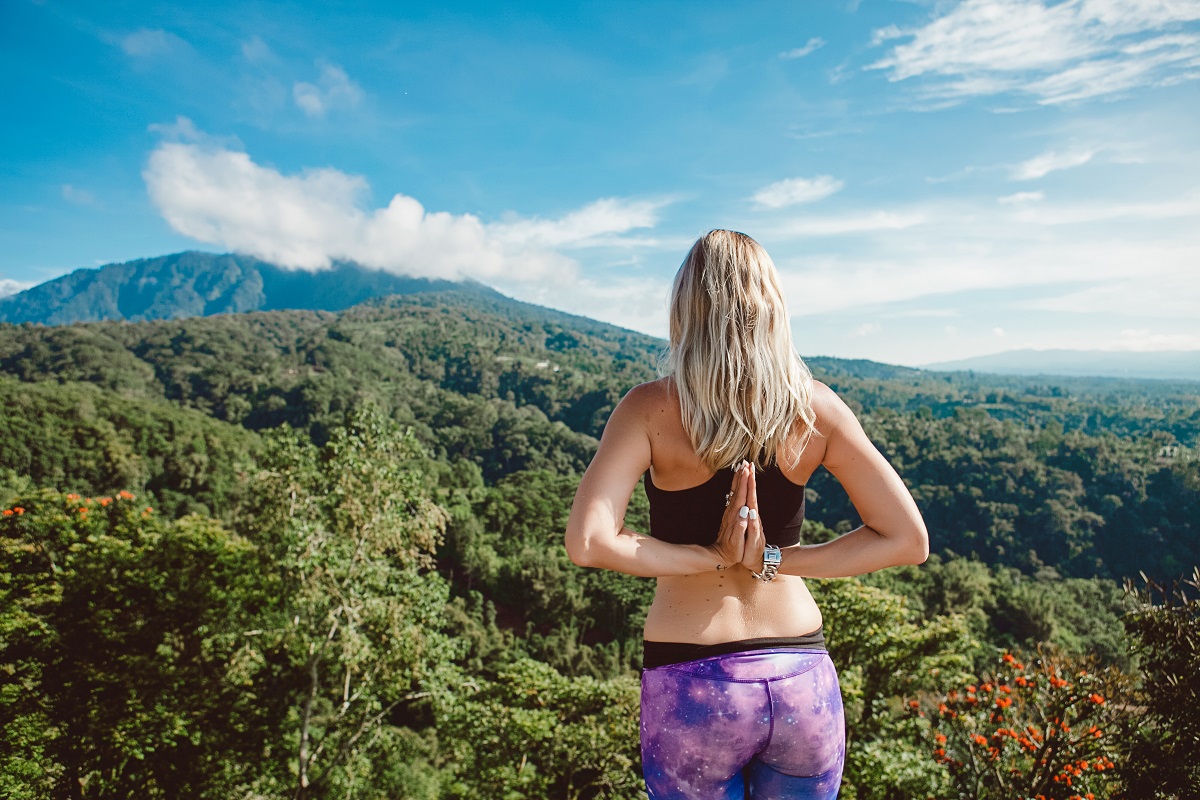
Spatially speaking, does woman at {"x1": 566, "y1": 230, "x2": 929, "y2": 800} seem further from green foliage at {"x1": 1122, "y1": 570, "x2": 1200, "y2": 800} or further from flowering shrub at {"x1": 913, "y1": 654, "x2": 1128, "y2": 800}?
flowering shrub at {"x1": 913, "y1": 654, "x2": 1128, "y2": 800}

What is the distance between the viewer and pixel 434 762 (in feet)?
59.5

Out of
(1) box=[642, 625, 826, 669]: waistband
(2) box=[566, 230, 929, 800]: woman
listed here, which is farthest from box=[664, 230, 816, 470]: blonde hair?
(1) box=[642, 625, 826, 669]: waistband

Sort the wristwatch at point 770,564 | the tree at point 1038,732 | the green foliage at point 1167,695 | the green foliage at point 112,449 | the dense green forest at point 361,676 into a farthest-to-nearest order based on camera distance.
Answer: the green foliage at point 112,449, the dense green forest at point 361,676, the tree at point 1038,732, the green foliage at point 1167,695, the wristwatch at point 770,564

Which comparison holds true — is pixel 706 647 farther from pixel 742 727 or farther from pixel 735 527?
pixel 735 527

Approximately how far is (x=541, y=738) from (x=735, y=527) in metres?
7.30

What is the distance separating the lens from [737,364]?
1432mm

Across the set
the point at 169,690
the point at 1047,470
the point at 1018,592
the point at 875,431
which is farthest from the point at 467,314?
the point at 169,690

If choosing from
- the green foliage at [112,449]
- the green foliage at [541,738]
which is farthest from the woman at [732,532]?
the green foliage at [112,449]

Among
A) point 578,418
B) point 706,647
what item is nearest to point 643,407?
point 706,647

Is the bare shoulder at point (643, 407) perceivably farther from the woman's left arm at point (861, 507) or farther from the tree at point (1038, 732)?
the tree at point (1038, 732)

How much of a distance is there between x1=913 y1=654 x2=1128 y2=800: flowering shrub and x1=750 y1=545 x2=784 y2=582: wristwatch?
420 centimetres

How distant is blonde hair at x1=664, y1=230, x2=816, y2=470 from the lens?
55.9 inches

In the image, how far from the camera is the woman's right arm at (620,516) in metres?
1.42

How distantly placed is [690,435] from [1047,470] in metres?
77.2
